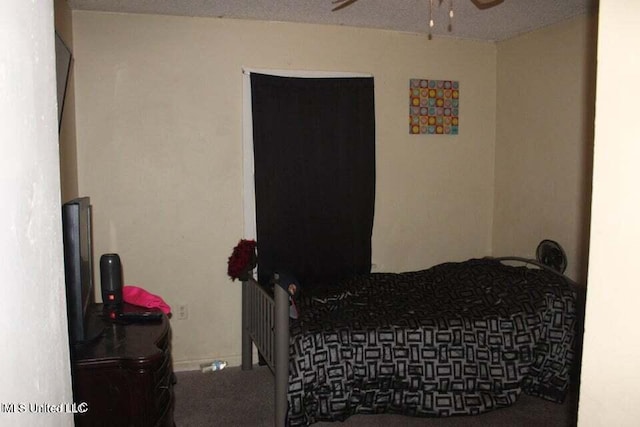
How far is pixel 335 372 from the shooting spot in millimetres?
2807

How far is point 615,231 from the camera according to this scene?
31.8 inches

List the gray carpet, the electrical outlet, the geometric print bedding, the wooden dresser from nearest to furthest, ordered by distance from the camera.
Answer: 1. the wooden dresser
2. the geometric print bedding
3. the gray carpet
4. the electrical outlet

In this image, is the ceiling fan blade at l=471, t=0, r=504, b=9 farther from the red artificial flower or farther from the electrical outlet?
the electrical outlet

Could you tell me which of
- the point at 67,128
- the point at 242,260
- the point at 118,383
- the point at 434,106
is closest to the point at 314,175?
the point at 242,260

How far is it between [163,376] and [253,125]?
203 centimetres

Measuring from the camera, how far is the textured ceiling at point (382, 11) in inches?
Answer: 129

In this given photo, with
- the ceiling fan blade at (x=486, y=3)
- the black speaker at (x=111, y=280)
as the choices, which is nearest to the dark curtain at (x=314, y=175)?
the ceiling fan blade at (x=486, y=3)

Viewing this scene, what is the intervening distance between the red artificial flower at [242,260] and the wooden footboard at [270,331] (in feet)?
0.30

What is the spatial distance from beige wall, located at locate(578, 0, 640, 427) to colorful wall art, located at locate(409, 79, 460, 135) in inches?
134

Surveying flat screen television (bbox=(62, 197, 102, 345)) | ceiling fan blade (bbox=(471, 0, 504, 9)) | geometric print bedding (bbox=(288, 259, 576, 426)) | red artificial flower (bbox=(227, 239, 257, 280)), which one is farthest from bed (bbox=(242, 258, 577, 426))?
ceiling fan blade (bbox=(471, 0, 504, 9))

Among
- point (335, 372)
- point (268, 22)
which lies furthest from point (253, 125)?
point (335, 372)

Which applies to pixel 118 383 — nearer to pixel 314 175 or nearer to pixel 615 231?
pixel 615 231

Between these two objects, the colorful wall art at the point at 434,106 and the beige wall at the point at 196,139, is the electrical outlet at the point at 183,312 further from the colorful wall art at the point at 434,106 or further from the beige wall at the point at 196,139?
the colorful wall art at the point at 434,106

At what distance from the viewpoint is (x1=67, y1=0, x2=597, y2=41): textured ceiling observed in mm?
3287
